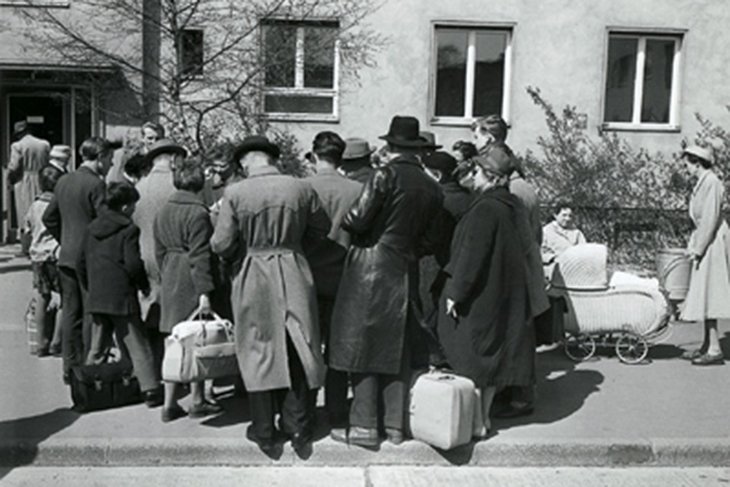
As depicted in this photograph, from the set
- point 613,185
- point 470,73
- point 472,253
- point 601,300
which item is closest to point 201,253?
point 472,253

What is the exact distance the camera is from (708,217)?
8.59m

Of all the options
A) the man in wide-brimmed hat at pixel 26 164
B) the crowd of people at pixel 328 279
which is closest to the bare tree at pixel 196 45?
the man in wide-brimmed hat at pixel 26 164

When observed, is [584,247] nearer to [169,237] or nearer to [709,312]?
[709,312]

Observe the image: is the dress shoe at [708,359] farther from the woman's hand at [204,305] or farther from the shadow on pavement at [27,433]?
the shadow on pavement at [27,433]

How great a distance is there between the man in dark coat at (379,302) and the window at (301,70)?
341 inches

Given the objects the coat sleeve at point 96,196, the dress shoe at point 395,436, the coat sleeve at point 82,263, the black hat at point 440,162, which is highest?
the black hat at point 440,162

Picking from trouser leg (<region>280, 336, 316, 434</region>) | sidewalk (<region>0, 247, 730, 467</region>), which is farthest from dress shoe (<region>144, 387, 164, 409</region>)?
trouser leg (<region>280, 336, 316, 434</region>)

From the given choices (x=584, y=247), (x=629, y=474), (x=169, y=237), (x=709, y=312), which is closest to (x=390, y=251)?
(x=169, y=237)

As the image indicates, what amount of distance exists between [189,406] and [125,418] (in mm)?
466

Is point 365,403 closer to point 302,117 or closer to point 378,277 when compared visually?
point 378,277

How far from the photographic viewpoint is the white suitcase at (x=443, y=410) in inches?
236

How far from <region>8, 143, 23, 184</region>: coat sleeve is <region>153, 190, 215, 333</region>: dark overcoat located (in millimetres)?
7614

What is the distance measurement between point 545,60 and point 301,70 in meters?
4.03

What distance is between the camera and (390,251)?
6207 mm
